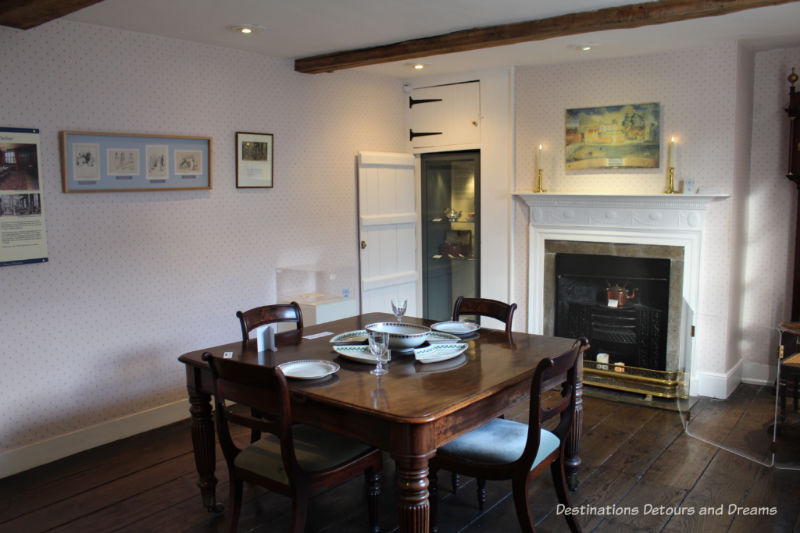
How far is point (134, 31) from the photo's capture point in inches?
152

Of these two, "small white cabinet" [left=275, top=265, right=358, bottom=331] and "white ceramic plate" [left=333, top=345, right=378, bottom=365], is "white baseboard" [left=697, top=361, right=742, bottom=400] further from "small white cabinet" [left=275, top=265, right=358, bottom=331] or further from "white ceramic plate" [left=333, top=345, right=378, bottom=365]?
"white ceramic plate" [left=333, top=345, right=378, bottom=365]

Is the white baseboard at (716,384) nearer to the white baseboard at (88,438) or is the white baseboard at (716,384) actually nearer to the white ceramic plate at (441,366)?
the white ceramic plate at (441,366)

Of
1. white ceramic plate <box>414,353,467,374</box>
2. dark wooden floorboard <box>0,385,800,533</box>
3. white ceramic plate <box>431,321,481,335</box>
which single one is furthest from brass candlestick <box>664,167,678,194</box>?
white ceramic plate <box>414,353,467,374</box>

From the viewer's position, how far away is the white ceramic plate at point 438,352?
275 centimetres

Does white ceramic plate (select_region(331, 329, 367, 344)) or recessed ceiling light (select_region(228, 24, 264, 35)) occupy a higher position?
recessed ceiling light (select_region(228, 24, 264, 35))

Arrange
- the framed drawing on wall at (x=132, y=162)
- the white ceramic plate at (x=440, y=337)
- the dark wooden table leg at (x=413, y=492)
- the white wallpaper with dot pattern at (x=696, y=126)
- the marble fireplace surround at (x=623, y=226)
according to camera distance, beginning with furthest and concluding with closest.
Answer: the marble fireplace surround at (x=623, y=226)
the white wallpaper with dot pattern at (x=696, y=126)
the framed drawing on wall at (x=132, y=162)
the white ceramic plate at (x=440, y=337)
the dark wooden table leg at (x=413, y=492)

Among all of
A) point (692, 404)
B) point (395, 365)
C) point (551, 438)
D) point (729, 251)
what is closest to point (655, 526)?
point (551, 438)

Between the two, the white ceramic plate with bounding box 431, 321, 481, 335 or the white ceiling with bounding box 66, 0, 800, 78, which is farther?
the white ceiling with bounding box 66, 0, 800, 78

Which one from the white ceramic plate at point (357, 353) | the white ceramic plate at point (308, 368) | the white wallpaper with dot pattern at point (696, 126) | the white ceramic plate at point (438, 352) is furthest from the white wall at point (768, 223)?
the white ceramic plate at point (308, 368)

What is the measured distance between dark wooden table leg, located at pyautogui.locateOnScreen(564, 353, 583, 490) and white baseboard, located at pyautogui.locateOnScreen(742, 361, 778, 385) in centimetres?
252

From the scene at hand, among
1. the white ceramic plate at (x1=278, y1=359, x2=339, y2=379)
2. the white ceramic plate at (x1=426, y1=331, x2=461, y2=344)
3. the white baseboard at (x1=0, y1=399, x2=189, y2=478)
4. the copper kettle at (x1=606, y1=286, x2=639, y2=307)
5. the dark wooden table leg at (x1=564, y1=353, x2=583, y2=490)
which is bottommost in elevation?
the white baseboard at (x1=0, y1=399, x2=189, y2=478)

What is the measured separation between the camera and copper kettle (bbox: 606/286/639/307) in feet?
16.0

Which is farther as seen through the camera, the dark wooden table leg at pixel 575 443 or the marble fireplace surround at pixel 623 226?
the marble fireplace surround at pixel 623 226

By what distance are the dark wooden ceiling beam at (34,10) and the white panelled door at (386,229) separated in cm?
264
